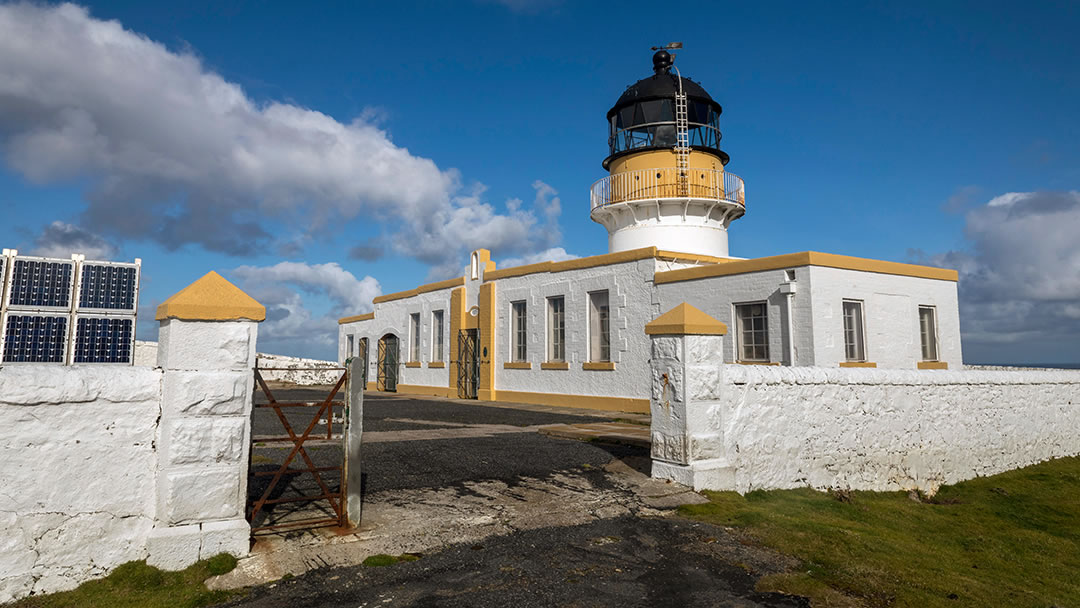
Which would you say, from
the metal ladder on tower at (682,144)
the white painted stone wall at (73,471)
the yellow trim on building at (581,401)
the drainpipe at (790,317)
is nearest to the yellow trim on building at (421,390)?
the yellow trim on building at (581,401)

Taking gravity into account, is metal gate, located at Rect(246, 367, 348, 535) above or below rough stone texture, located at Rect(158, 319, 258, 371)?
below

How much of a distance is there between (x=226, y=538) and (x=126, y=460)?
812mm

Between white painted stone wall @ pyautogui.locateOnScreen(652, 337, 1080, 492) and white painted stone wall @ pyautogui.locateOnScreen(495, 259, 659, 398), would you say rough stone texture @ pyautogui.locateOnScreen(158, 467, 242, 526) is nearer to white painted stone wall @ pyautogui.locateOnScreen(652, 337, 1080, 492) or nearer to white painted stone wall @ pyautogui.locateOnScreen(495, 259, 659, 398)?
white painted stone wall @ pyautogui.locateOnScreen(652, 337, 1080, 492)

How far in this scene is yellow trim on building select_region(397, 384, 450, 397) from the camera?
21208mm

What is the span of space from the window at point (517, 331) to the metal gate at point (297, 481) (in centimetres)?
994

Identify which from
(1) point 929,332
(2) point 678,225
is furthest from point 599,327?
(1) point 929,332

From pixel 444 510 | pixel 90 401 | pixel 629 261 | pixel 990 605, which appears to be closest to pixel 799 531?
pixel 990 605

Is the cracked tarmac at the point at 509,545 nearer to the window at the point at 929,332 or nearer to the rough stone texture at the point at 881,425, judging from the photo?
the rough stone texture at the point at 881,425

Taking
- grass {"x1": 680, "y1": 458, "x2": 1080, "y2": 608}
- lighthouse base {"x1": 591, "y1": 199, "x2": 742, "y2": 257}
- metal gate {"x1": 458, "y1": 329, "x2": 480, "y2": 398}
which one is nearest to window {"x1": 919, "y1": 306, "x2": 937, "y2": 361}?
grass {"x1": 680, "y1": 458, "x2": 1080, "y2": 608}

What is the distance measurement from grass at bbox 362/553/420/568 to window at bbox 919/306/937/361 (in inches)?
536

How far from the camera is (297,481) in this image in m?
6.37

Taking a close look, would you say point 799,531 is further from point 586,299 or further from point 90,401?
point 586,299

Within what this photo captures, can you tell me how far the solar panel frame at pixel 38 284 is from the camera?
5.96m

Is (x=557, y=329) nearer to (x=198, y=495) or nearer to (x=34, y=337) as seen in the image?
(x=34, y=337)
